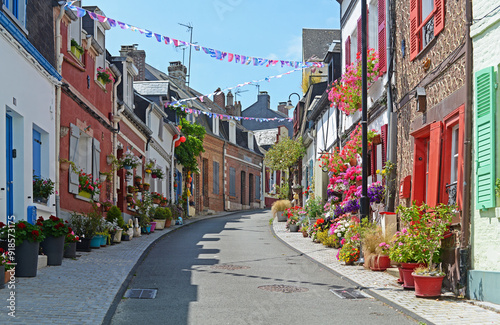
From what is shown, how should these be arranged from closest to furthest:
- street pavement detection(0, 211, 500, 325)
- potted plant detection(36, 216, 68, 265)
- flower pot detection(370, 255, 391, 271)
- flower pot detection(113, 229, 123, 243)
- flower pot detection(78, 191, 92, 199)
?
street pavement detection(0, 211, 500, 325) < potted plant detection(36, 216, 68, 265) < flower pot detection(370, 255, 391, 271) < flower pot detection(78, 191, 92, 199) < flower pot detection(113, 229, 123, 243)

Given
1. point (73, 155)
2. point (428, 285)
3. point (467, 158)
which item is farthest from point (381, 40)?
point (73, 155)

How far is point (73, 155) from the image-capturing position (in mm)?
14414

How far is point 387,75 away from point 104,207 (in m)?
8.38

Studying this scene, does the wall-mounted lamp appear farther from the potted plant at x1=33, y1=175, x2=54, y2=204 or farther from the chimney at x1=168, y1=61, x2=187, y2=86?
the chimney at x1=168, y1=61, x2=187, y2=86

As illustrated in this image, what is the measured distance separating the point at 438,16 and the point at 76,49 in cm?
835

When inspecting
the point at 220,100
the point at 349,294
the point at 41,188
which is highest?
the point at 220,100

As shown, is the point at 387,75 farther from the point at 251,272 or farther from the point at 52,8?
the point at 52,8

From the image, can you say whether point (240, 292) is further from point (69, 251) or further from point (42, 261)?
point (69, 251)

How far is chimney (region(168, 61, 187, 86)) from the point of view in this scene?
3946 cm

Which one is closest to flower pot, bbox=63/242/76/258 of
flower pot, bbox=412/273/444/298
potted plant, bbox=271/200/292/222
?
flower pot, bbox=412/273/444/298

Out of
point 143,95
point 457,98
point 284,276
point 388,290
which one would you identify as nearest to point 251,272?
point 284,276

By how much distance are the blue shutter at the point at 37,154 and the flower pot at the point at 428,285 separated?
289 inches

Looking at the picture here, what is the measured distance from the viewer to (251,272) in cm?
1112

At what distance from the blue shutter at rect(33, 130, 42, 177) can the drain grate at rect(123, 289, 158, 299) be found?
14.1 feet
